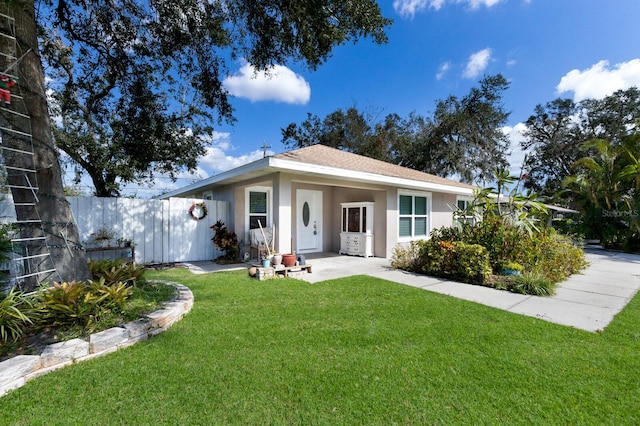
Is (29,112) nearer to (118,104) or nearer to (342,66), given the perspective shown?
(118,104)

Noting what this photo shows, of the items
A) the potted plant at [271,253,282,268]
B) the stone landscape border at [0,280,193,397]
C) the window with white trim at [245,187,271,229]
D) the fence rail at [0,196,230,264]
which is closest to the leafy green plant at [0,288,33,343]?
the stone landscape border at [0,280,193,397]

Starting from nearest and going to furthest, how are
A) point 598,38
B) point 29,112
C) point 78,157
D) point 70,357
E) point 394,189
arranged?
point 70,357
point 29,112
point 598,38
point 394,189
point 78,157

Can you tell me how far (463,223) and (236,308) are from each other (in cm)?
604

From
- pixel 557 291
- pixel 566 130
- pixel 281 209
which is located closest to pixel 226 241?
pixel 281 209

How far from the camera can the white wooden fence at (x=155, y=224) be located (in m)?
7.29

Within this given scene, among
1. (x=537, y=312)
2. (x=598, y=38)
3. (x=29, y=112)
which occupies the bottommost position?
(x=537, y=312)

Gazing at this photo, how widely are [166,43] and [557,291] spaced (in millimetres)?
9629

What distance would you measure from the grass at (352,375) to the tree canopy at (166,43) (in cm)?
512

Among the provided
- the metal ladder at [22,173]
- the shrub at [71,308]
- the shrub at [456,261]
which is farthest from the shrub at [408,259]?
the metal ladder at [22,173]

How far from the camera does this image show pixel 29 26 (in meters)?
3.51

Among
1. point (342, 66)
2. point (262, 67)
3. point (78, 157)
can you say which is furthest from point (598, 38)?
point (78, 157)

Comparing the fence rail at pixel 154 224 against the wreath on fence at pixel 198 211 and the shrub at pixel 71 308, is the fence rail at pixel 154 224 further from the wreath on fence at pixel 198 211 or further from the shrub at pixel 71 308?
the shrub at pixel 71 308

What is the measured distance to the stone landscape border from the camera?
235cm

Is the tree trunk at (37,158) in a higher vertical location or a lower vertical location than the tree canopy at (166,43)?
lower
